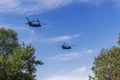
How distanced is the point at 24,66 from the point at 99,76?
3080 cm

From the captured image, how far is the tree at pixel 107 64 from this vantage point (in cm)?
11362

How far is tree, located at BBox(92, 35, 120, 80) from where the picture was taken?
114 metres

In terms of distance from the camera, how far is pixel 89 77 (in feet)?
384

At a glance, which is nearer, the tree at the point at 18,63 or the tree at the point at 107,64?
the tree at the point at 18,63

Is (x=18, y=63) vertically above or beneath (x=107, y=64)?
beneath

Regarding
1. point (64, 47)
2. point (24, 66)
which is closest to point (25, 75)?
point (24, 66)

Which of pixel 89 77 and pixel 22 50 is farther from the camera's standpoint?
pixel 89 77

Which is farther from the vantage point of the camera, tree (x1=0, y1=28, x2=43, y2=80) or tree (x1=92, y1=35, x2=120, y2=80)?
tree (x1=92, y1=35, x2=120, y2=80)

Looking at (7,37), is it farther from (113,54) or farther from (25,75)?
(113,54)

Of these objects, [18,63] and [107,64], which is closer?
[18,63]

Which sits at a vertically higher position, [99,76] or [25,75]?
[99,76]

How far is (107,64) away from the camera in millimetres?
115000

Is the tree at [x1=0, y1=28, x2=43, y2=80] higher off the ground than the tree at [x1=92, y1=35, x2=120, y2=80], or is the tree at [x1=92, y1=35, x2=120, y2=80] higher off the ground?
the tree at [x1=92, y1=35, x2=120, y2=80]

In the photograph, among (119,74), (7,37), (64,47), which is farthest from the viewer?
(119,74)
